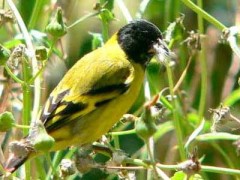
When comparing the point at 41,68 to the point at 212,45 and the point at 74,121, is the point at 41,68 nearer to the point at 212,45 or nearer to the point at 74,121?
the point at 74,121

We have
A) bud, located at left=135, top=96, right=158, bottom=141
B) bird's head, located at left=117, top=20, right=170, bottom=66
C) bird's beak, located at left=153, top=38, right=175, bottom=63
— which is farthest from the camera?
bird's head, located at left=117, top=20, right=170, bottom=66

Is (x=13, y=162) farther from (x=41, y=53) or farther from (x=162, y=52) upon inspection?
(x=162, y=52)

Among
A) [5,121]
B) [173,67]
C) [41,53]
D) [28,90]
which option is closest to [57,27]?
[41,53]

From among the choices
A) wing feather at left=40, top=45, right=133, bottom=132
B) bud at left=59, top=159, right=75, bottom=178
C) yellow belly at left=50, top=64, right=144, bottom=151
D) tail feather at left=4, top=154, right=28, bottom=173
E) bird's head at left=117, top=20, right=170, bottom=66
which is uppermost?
bird's head at left=117, top=20, right=170, bottom=66

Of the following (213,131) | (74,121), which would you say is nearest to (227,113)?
(213,131)

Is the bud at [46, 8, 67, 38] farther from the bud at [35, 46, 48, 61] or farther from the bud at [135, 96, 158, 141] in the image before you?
the bud at [135, 96, 158, 141]

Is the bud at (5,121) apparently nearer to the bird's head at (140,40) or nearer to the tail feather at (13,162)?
the tail feather at (13,162)

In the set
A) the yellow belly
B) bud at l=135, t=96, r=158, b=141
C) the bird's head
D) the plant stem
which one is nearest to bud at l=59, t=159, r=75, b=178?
the plant stem

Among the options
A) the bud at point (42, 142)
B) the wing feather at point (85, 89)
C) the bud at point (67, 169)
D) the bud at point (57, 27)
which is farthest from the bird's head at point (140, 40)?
the bud at point (42, 142)

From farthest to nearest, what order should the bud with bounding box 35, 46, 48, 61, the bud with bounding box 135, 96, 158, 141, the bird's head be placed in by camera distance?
the bird's head → the bud with bounding box 35, 46, 48, 61 → the bud with bounding box 135, 96, 158, 141
